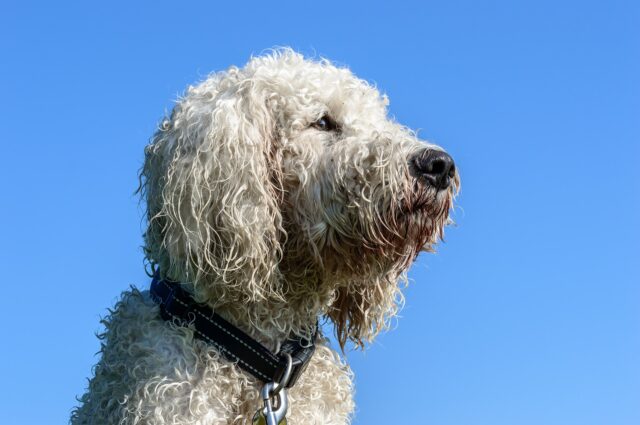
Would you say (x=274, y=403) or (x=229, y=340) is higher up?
(x=229, y=340)

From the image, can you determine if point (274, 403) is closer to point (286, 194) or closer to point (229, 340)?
point (229, 340)

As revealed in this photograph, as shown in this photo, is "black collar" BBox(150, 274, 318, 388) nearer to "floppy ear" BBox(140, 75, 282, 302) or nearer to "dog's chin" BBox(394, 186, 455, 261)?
"floppy ear" BBox(140, 75, 282, 302)

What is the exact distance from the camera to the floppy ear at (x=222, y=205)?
5434 millimetres

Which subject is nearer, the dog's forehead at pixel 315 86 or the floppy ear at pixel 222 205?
the floppy ear at pixel 222 205

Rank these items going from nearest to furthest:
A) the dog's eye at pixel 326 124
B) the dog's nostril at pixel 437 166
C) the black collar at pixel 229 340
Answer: the dog's nostril at pixel 437 166, the black collar at pixel 229 340, the dog's eye at pixel 326 124

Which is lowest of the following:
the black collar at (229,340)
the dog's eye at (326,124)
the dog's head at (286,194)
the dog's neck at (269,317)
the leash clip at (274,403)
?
the leash clip at (274,403)

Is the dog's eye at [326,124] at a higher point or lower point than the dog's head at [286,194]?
higher

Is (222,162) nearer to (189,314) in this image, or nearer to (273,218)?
(273,218)

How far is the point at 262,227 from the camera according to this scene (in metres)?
5.45

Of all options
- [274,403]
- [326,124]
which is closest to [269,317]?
[274,403]

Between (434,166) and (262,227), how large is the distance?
99 cm

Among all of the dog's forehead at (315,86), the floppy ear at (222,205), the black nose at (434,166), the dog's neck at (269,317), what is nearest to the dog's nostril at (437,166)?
the black nose at (434,166)

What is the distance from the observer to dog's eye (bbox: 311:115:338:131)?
19.1ft

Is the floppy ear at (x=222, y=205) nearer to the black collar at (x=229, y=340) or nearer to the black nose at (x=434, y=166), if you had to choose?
the black collar at (x=229, y=340)
